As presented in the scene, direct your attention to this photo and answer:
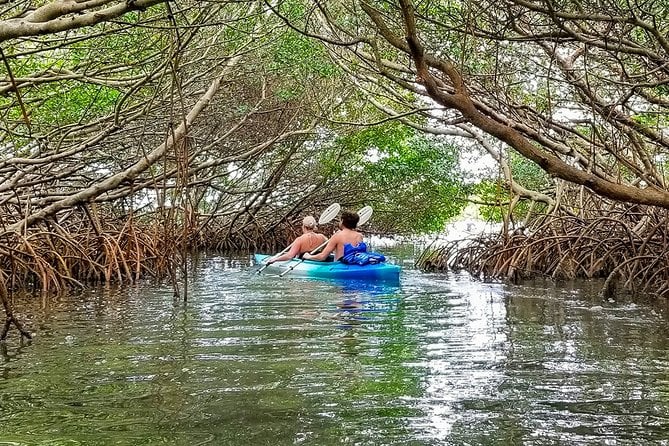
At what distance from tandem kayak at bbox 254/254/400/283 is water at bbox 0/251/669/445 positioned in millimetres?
1818

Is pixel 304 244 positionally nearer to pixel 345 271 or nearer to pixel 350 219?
pixel 350 219

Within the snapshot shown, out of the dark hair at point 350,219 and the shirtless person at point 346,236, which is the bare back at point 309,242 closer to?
the shirtless person at point 346,236

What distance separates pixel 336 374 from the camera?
3887 mm

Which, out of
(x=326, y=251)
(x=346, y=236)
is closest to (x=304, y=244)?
(x=326, y=251)

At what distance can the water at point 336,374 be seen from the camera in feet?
9.55

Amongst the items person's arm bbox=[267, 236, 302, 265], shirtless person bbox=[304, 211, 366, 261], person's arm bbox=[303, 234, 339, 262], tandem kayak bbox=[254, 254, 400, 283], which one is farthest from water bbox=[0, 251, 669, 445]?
person's arm bbox=[267, 236, 302, 265]

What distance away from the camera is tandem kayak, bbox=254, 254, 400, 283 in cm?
891

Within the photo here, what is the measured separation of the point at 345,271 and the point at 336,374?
519cm

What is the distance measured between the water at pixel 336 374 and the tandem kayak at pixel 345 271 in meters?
1.82

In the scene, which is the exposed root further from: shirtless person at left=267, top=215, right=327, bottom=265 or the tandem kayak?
shirtless person at left=267, top=215, right=327, bottom=265

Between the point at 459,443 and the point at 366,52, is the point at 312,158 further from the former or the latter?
the point at 459,443

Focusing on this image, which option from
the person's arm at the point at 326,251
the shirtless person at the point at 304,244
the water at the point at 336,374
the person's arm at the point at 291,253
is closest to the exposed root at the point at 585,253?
the water at the point at 336,374

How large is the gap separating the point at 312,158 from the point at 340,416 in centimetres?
1389

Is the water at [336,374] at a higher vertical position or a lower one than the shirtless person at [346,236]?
lower
